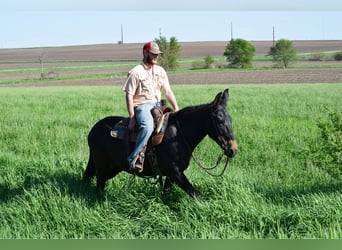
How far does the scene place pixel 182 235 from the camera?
17.6ft

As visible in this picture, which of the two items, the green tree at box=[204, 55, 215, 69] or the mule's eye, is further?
the green tree at box=[204, 55, 215, 69]

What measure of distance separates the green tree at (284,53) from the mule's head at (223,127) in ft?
282

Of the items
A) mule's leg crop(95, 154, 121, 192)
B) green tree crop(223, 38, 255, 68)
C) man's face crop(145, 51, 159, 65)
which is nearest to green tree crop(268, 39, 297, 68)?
green tree crop(223, 38, 255, 68)

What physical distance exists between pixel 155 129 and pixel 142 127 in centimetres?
21

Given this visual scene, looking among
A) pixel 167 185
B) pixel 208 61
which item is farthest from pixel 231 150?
pixel 208 61

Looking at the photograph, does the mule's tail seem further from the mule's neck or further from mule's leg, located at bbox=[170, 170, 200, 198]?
the mule's neck

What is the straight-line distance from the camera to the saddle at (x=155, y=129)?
21.9 feet

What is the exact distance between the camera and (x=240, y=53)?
282 ft

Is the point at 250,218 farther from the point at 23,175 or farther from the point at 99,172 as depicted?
the point at 23,175

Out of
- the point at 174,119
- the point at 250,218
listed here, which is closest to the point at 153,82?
the point at 174,119

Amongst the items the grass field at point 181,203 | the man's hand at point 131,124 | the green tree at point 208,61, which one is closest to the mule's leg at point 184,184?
the grass field at point 181,203

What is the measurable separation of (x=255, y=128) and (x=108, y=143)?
7266 millimetres

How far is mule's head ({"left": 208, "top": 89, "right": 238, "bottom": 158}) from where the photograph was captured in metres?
6.08

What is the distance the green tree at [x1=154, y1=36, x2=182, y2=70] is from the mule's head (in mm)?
76703
